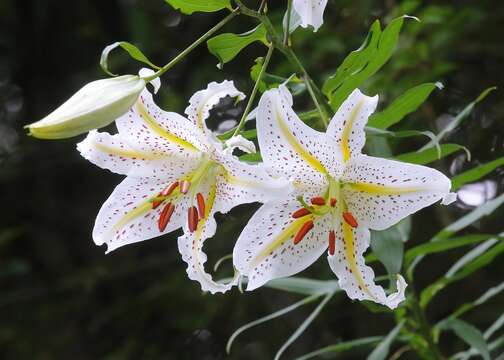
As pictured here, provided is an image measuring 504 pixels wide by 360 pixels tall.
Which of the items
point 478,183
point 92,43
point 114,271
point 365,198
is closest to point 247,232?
point 365,198

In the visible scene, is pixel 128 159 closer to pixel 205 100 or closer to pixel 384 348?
pixel 205 100

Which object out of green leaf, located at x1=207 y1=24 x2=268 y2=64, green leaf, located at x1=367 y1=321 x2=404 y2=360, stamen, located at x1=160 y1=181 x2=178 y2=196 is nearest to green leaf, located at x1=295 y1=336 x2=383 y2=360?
green leaf, located at x1=367 y1=321 x2=404 y2=360

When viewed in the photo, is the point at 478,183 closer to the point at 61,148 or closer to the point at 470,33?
the point at 470,33

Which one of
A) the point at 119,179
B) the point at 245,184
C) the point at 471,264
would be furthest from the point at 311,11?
the point at 119,179

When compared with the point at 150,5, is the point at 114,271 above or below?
below

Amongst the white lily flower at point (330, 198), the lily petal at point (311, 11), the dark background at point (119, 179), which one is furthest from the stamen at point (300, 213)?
the dark background at point (119, 179)

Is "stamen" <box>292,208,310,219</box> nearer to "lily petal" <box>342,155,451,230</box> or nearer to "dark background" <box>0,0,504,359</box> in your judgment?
"lily petal" <box>342,155,451,230</box>
